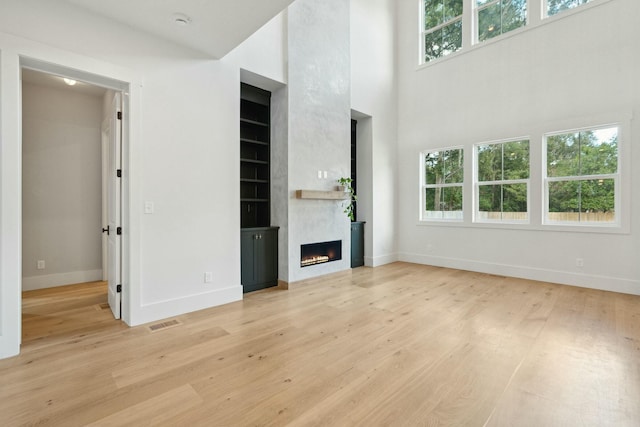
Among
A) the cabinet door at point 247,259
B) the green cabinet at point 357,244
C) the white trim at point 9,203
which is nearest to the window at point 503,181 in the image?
the green cabinet at point 357,244

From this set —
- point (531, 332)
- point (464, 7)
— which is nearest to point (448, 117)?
point (464, 7)

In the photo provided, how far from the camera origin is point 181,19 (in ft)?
9.14

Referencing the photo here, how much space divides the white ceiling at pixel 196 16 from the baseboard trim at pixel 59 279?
379 centimetres

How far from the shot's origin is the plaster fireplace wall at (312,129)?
4.47 metres

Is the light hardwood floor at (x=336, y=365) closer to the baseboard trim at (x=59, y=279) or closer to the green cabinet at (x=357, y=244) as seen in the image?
the baseboard trim at (x=59, y=279)

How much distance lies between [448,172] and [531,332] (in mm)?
3640

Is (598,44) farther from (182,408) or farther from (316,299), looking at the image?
(182,408)

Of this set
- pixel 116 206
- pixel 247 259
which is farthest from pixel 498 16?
pixel 116 206

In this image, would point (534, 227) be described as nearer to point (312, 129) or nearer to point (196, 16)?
point (312, 129)

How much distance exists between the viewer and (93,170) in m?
4.84

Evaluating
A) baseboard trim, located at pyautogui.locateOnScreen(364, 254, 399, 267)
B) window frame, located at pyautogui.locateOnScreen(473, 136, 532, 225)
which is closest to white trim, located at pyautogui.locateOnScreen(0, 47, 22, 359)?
baseboard trim, located at pyautogui.locateOnScreen(364, 254, 399, 267)

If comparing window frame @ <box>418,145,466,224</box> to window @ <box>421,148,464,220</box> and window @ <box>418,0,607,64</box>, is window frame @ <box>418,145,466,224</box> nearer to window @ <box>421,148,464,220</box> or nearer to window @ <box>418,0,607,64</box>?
window @ <box>421,148,464,220</box>

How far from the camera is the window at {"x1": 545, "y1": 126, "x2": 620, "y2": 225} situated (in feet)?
13.9

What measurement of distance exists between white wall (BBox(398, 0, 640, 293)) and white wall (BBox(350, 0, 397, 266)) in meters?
0.27
